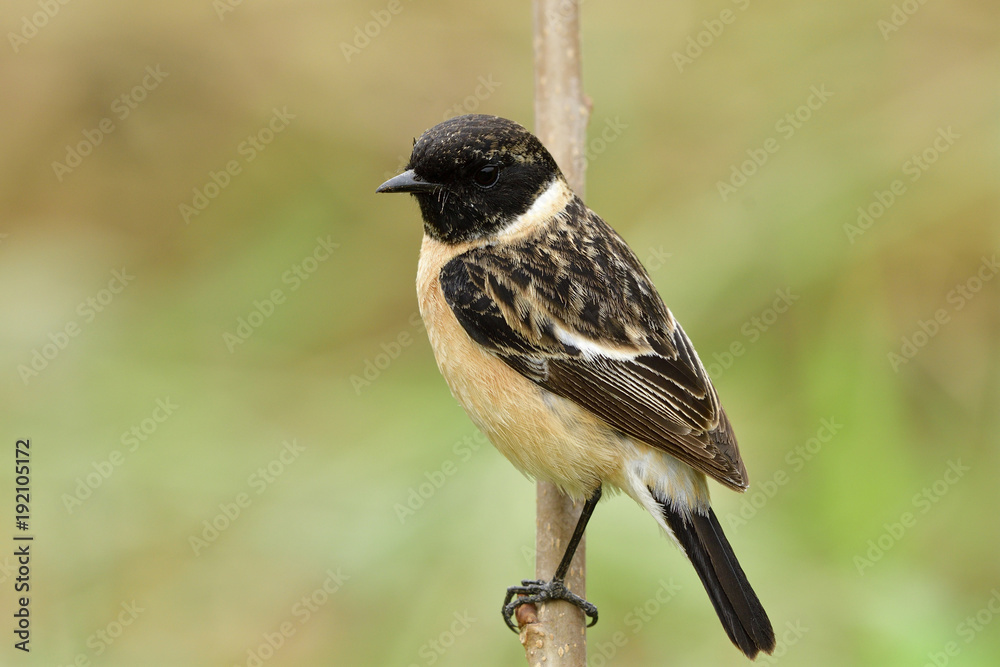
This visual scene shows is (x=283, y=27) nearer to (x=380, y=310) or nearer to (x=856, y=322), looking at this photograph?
(x=380, y=310)

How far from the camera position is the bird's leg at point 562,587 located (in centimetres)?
405

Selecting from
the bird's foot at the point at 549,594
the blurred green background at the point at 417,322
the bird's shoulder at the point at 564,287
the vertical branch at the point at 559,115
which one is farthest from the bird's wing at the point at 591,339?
the blurred green background at the point at 417,322

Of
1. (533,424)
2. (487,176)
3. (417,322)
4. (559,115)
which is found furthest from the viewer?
(417,322)

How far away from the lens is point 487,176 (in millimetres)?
4473

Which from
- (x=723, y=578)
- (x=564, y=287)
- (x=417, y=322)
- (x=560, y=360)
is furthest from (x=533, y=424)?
(x=417, y=322)

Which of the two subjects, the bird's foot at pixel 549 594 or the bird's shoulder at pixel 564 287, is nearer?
the bird's foot at pixel 549 594

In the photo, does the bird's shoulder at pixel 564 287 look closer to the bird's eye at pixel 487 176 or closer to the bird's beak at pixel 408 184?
the bird's eye at pixel 487 176

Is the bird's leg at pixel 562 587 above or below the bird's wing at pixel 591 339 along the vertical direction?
below

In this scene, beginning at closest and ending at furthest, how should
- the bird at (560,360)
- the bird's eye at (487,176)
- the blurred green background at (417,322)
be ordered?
1. the bird at (560,360)
2. the bird's eye at (487,176)
3. the blurred green background at (417,322)

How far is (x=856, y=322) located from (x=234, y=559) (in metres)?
4.00

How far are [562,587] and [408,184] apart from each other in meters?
1.91

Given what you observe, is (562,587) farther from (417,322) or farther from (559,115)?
(417,322)

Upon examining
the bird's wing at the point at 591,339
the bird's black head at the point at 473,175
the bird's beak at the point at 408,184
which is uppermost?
the bird's black head at the point at 473,175

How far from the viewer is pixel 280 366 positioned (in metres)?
6.67
